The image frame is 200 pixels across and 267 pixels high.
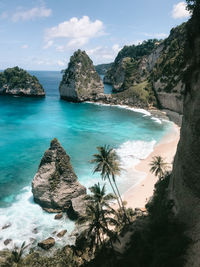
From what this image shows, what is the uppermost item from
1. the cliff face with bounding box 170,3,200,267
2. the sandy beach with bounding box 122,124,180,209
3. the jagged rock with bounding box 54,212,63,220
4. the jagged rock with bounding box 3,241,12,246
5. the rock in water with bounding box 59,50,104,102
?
the rock in water with bounding box 59,50,104,102

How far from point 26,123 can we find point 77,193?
235 ft

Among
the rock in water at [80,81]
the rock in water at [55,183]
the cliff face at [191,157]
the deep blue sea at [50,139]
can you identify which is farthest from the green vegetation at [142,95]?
the cliff face at [191,157]

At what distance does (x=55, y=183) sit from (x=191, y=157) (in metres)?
28.5

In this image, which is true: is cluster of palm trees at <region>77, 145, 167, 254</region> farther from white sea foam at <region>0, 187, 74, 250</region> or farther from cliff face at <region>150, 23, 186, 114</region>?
Result: cliff face at <region>150, 23, 186, 114</region>

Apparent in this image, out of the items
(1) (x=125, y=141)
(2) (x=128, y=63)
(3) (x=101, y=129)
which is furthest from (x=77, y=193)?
(2) (x=128, y=63)

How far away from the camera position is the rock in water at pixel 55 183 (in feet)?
136

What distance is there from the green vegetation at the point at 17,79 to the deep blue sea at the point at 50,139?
111 ft

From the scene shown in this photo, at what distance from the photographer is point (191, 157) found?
22844mm

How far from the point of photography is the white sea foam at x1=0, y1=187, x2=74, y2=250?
116ft

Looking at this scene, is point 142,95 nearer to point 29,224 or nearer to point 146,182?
point 146,182

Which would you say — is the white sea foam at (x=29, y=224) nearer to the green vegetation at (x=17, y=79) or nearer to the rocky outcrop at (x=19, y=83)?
the rocky outcrop at (x=19, y=83)

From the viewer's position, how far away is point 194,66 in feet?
79.5

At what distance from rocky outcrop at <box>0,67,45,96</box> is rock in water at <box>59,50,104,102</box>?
97.0 feet

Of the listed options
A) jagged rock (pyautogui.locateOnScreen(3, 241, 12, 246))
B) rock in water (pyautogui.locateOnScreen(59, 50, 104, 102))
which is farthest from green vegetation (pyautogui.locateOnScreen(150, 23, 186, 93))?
jagged rock (pyautogui.locateOnScreen(3, 241, 12, 246))
